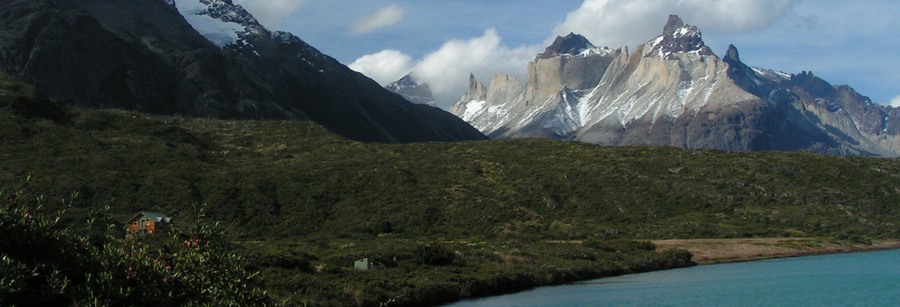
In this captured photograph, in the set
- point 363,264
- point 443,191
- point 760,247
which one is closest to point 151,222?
point 363,264

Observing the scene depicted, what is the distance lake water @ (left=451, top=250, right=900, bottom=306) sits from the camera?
174 ft

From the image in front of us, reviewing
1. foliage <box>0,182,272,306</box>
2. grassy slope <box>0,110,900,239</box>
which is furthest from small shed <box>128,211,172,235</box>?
foliage <box>0,182,272,306</box>

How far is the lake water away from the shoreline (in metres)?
7.50

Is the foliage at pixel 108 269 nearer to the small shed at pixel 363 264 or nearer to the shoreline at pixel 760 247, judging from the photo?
the small shed at pixel 363 264

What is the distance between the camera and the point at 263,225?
101375mm

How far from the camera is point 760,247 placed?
310ft

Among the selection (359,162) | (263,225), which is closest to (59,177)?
(263,225)

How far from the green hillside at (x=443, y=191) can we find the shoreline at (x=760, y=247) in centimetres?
426

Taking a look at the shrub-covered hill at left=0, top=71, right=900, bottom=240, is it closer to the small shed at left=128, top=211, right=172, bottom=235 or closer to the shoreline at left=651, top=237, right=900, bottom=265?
the shoreline at left=651, top=237, right=900, bottom=265

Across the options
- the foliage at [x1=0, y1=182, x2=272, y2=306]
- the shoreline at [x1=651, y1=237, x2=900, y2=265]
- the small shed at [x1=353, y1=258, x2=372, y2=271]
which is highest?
the foliage at [x1=0, y1=182, x2=272, y2=306]

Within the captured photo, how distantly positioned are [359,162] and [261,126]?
3347 centimetres

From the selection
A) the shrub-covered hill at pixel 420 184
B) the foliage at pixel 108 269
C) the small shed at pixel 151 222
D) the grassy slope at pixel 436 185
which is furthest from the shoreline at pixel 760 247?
the foliage at pixel 108 269

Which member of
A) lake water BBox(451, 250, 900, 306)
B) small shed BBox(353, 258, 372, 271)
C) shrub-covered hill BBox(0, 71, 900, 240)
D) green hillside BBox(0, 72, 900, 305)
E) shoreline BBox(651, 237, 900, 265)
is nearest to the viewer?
lake water BBox(451, 250, 900, 306)

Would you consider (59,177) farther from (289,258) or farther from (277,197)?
(289,258)
